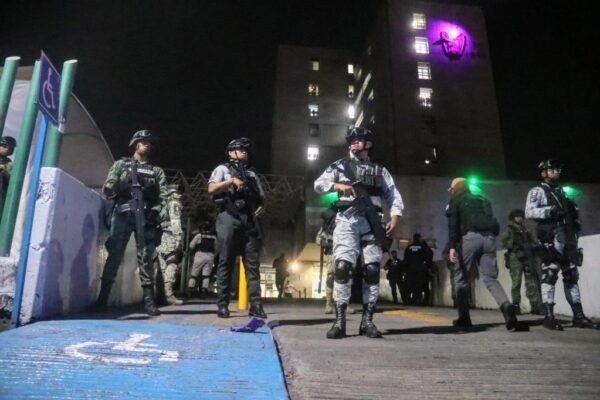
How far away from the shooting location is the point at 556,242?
5293 mm

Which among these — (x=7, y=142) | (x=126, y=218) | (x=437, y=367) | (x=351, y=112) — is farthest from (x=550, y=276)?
(x=351, y=112)

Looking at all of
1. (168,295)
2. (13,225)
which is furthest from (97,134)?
(13,225)

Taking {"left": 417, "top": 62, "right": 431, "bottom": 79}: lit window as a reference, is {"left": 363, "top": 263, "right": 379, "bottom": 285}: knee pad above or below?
below

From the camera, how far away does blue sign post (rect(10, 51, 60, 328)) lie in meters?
3.55

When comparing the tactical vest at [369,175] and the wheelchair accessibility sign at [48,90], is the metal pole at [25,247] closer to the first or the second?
the wheelchair accessibility sign at [48,90]

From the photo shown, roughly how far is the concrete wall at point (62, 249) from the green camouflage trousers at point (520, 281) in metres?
7.63

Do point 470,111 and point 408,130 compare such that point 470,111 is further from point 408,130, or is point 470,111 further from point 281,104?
point 281,104

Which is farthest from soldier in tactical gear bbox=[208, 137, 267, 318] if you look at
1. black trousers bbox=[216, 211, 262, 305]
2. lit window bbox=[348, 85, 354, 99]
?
lit window bbox=[348, 85, 354, 99]

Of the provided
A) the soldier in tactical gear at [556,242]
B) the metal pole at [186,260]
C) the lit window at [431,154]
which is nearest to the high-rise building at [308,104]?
the lit window at [431,154]

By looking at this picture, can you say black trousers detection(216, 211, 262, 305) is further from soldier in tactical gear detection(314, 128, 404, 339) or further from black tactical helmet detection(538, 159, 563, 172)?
black tactical helmet detection(538, 159, 563, 172)

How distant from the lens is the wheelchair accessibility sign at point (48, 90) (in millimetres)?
3789

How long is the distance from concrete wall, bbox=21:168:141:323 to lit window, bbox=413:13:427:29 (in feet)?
135

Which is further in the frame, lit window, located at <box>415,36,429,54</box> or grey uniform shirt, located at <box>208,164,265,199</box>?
lit window, located at <box>415,36,429,54</box>

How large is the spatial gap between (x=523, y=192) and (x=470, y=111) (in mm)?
17114
